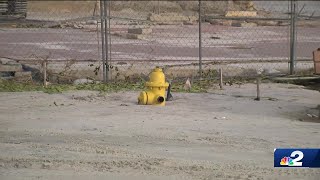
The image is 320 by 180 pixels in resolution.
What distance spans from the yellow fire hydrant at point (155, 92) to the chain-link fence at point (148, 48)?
281 cm

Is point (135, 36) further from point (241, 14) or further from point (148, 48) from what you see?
point (241, 14)

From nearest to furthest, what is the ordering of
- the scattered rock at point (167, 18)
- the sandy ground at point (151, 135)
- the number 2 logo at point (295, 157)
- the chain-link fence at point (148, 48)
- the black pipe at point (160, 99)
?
the number 2 logo at point (295, 157)
the sandy ground at point (151, 135)
the black pipe at point (160, 99)
the chain-link fence at point (148, 48)
the scattered rock at point (167, 18)

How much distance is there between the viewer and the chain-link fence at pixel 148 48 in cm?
1375

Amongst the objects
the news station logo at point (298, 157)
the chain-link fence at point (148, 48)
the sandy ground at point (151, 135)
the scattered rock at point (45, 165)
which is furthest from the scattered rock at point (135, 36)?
the news station logo at point (298, 157)

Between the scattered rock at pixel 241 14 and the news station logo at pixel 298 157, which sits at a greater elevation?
the scattered rock at pixel 241 14

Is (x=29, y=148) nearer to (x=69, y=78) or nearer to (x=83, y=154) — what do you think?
(x=83, y=154)

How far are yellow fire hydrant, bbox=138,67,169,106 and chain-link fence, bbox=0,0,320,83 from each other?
2.81 m

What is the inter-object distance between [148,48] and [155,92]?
8.25 m

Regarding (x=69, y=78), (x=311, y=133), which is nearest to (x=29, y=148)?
(x=311, y=133)

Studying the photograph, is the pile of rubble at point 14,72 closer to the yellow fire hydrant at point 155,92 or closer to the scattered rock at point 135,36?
the yellow fire hydrant at point 155,92

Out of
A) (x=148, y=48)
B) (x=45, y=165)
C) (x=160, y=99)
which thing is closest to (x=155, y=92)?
(x=160, y=99)

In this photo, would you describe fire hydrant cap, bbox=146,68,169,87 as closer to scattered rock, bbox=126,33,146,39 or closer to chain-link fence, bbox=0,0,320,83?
chain-link fence, bbox=0,0,320,83

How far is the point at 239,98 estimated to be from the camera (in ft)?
36.9

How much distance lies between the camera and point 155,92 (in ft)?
34.2
